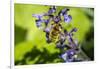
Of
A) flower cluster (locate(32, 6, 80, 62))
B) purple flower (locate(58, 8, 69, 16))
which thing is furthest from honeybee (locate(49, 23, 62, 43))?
purple flower (locate(58, 8, 69, 16))

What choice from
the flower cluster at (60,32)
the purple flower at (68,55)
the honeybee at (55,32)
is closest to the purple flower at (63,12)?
the flower cluster at (60,32)

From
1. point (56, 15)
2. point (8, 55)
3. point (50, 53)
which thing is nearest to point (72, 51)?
point (50, 53)

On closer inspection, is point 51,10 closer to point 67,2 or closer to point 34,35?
point 67,2

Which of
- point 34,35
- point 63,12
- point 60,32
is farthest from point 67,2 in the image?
point 34,35

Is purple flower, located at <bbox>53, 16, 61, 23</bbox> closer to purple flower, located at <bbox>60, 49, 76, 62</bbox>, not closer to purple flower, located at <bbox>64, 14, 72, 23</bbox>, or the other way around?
purple flower, located at <bbox>64, 14, 72, 23</bbox>
